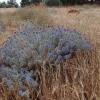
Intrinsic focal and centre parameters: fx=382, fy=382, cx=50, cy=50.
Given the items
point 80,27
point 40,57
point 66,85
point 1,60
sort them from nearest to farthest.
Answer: point 66,85 → point 40,57 → point 1,60 → point 80,27

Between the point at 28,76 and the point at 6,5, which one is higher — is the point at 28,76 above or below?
above

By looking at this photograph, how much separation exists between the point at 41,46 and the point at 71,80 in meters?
0.49

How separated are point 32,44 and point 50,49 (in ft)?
0.68

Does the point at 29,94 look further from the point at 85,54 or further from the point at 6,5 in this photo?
the point at 6,5

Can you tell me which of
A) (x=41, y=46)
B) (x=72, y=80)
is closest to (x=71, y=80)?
(x=72, y=80)

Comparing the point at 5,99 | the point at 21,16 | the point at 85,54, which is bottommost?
the point at 21,16

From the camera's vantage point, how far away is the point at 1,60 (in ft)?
13.0

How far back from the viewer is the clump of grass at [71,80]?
3320 millimetres

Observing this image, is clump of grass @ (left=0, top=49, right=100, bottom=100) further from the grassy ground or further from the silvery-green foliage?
the silvery-green foliage

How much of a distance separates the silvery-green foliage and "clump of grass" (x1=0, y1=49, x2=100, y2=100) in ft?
0.44

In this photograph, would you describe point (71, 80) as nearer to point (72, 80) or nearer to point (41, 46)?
point (72, 80)

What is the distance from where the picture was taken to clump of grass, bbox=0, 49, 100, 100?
10.9ft

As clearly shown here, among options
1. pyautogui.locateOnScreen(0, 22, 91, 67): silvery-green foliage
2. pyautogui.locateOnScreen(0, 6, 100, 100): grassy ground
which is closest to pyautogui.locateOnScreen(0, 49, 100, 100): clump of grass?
pyautogui.locateOnScreen(0, 6, 100, 100): grassy ground

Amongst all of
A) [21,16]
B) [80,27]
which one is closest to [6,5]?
[21,16]
